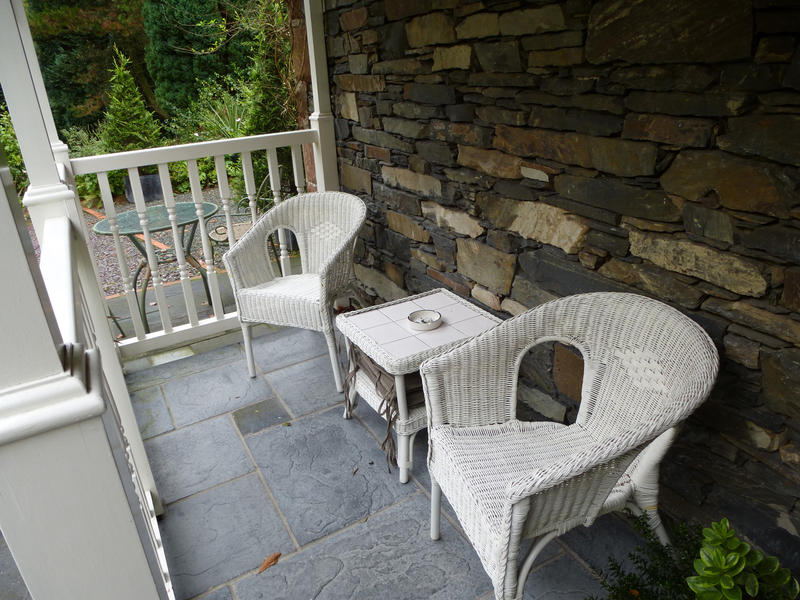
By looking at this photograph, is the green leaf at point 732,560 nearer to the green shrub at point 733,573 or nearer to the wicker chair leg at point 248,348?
the green shrub at point 733,573

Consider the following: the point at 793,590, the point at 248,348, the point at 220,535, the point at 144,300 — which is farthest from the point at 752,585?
the point at 144,300

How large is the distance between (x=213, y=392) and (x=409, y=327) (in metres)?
1.20

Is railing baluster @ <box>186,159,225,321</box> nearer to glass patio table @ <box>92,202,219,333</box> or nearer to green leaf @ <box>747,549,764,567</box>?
glass patio table @ <box>92,202,219,333</box>

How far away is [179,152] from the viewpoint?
291 cm

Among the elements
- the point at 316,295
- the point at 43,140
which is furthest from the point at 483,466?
the point at 43,140

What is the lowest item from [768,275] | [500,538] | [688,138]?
[500,538]

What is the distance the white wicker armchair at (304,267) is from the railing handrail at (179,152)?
1.39 ft

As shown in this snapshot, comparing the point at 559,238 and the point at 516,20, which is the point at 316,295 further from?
the point at 516,20

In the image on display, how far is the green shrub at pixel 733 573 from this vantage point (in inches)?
43.9

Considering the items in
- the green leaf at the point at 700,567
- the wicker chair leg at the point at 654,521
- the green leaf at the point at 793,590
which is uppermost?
the green leaf at the point at 700,567

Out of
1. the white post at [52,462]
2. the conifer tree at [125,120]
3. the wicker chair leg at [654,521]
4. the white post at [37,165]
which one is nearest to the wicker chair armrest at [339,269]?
the white post at [37,165]

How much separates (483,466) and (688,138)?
3.34ft

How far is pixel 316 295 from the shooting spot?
2709 mm

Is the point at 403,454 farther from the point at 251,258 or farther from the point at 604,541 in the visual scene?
the point at 251,258
